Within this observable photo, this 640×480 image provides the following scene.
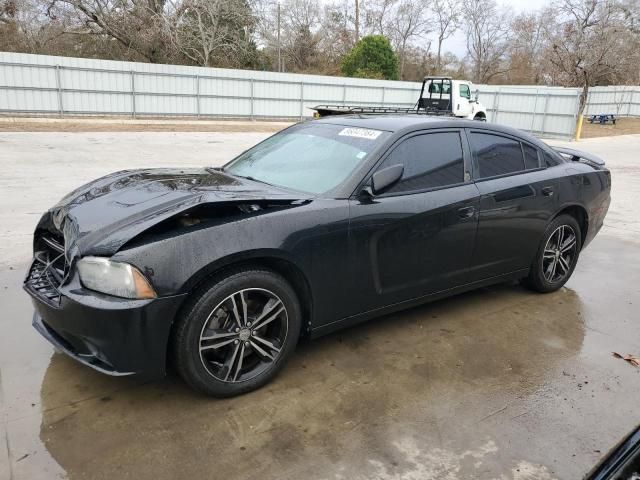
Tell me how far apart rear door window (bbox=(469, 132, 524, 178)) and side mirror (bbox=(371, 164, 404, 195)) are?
3.26ft

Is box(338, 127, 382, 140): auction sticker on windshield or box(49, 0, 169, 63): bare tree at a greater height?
box(49, 0, 169, 63): bare tree

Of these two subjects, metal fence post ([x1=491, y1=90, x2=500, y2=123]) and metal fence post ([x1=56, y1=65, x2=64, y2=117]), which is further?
metal fence post ([x1=491, y1=90, x2=500, y2=123])

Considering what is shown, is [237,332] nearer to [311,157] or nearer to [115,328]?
[115,328]

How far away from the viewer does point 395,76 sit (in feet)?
118

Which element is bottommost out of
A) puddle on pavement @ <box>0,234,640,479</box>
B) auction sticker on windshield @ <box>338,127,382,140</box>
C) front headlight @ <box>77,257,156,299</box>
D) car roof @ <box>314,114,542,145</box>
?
puddle on pavement @ <box>0,234,640,479</box>

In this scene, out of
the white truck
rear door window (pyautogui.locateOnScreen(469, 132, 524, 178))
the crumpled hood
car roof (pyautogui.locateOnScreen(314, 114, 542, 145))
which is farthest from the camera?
the white truck

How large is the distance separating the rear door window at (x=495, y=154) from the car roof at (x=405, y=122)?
3.4 inches

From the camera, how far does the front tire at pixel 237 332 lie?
9.16 feet

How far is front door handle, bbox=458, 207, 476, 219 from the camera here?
12.7 feet

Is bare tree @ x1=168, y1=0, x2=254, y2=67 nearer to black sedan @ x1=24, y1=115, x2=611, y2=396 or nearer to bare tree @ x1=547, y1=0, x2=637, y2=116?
bare tree @ x1=547, y1=0, x2=637, y2=116

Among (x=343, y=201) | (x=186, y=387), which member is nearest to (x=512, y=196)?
(x=343, y=201)

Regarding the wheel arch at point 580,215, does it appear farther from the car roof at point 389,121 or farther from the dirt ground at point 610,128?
the dirt ground at point 610,128

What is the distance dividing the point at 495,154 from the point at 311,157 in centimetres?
157

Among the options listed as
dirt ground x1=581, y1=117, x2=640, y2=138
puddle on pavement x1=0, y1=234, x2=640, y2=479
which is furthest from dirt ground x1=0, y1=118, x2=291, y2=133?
puddle on pavement x1=0, y1=234, x2=640, y2=479
